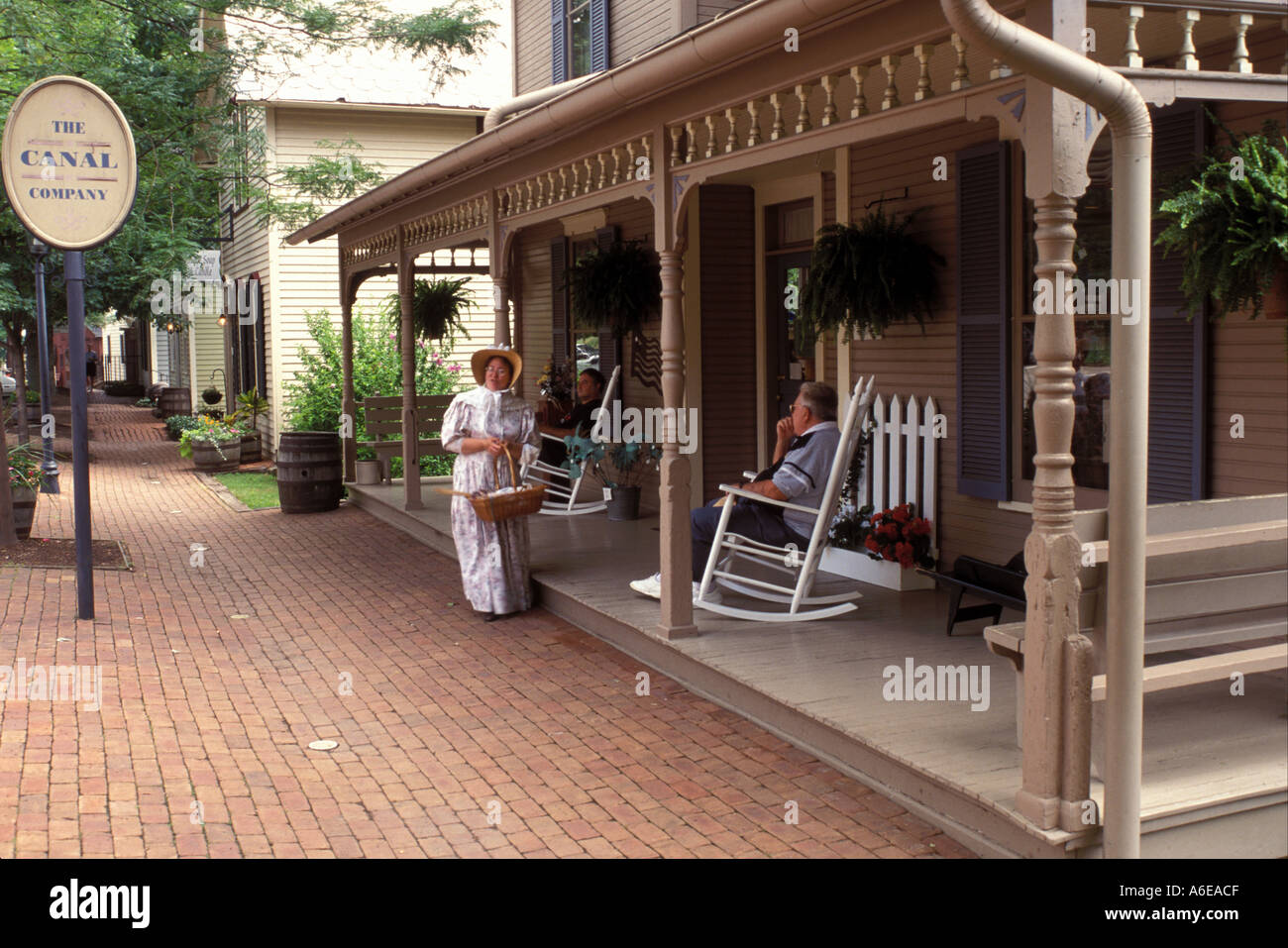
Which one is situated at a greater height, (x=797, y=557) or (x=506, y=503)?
(x=506, y=503)

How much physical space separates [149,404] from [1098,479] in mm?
32489

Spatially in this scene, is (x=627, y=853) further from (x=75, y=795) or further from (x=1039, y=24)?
(x=1039, y=24)

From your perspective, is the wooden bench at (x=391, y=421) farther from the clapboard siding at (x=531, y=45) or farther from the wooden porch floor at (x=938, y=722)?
the wooden porch floor at (x=938, y=722)

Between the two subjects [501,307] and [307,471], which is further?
[307,471]

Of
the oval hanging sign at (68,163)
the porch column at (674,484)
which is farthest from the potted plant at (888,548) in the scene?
the oval hanging sign at (68,163)

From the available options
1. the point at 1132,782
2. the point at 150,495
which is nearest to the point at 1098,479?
the point at 1132,782

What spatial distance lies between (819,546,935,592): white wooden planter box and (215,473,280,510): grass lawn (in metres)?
8.32

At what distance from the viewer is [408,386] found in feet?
39.3

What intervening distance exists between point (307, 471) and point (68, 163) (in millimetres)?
5853

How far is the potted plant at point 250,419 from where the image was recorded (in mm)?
19719

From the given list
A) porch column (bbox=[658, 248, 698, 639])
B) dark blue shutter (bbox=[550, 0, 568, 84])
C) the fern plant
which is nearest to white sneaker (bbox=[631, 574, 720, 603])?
porch column (bbox=[658, 248, 698, 639])

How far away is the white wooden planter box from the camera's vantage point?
738 centimetres

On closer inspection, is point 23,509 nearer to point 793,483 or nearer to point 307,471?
point 307,471

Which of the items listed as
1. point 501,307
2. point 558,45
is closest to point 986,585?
point 501,307
